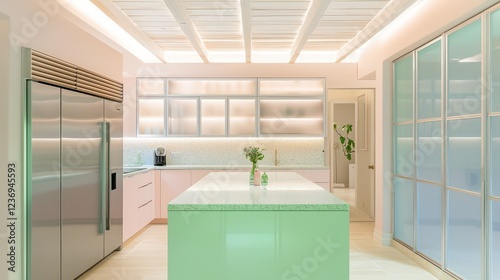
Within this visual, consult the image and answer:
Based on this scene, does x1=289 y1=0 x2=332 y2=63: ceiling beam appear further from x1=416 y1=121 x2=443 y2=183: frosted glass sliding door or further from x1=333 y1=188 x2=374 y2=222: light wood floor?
x1=333 y1=188 x2=374 y2=222: light wood floor

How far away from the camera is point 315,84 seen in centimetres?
653

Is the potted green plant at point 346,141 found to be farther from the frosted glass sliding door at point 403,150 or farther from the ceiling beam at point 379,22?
the frosted glass sliding door at point 403,150

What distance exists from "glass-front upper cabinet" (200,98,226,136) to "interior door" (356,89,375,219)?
2582 mm

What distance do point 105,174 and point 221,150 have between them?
2.82 m

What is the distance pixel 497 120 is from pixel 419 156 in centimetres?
142

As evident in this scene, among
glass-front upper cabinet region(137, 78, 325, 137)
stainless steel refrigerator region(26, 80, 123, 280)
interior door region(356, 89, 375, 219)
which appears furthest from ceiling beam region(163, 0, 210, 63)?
interior door region(356, 89, 375, 219)

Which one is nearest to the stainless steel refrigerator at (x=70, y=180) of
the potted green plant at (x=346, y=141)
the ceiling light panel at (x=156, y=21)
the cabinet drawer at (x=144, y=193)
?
the cabinet drawer at (x=144, y=193)

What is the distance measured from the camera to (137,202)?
540cm

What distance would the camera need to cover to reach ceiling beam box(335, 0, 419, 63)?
153 inches

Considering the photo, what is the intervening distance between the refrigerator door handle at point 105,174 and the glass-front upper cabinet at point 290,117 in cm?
287

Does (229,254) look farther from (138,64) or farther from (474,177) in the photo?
(138,64)

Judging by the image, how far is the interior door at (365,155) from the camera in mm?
6641

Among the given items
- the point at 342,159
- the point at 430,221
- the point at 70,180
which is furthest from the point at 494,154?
the point at 342,159

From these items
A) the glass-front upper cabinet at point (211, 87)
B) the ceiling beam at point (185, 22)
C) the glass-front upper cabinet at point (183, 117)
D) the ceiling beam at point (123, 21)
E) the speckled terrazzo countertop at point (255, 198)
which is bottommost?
the speckled terrazzo countertop at point (255, 198)
